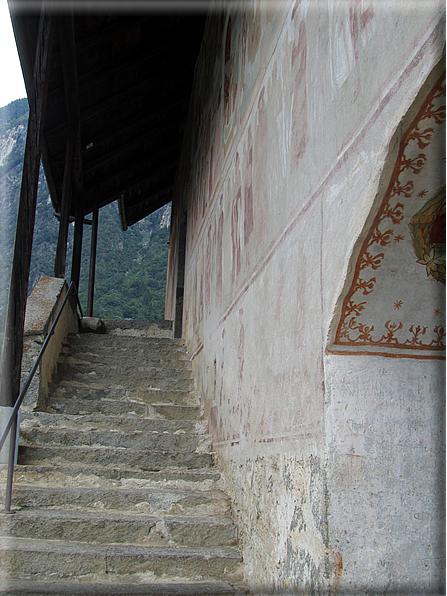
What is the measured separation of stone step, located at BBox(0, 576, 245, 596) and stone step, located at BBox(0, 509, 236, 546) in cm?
39

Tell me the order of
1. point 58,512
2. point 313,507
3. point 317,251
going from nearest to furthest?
1. point 313,507
2. point 317,251
3. point 58,512

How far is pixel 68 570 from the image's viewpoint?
2.97 meters

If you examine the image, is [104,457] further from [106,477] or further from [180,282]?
[180,282]

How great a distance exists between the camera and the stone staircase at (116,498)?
117 inches

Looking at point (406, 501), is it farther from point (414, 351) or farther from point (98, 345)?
point (98, 345)

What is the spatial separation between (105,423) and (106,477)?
738 millimetres

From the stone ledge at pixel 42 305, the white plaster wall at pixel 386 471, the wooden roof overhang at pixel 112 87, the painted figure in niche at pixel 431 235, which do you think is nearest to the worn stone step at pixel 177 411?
the stone ledge at pixel 42 305

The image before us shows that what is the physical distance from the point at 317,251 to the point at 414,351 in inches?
21.2

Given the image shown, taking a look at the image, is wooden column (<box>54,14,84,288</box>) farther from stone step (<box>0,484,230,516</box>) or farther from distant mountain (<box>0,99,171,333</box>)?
distant mountain (<box>0,99,171,333</box>)

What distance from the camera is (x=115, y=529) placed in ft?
10.9

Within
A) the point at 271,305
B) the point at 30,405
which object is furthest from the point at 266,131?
the point at 30,405

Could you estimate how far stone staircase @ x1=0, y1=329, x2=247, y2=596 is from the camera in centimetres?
297

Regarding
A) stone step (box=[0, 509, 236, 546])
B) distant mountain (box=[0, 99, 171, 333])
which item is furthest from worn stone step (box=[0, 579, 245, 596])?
distant mountain (box=[0, 99, 171, 333])

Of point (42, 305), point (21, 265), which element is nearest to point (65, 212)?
point (42, 305)
